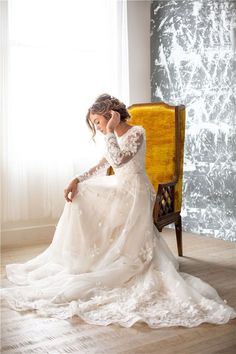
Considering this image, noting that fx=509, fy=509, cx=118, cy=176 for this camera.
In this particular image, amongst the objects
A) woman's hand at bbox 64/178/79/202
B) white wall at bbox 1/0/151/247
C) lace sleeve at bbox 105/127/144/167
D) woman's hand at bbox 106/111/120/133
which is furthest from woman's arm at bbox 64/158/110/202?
white wall at bbox 1/0/151/247

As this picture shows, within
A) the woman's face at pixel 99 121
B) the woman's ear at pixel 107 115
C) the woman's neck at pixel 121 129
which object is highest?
the woman's ear at pixel 107 115

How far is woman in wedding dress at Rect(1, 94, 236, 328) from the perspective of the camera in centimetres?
264

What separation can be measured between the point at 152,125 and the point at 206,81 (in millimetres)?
891

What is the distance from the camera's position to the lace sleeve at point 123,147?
323 centimetres

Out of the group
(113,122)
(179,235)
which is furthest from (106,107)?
(179,235)

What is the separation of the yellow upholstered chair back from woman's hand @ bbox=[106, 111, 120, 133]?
82 cm

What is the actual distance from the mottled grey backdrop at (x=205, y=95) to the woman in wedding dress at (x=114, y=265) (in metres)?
1.38

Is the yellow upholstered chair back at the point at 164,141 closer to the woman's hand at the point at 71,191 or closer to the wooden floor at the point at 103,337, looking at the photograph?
the woman's hand at the point at 71,191

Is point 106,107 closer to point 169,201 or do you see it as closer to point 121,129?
point 121,129

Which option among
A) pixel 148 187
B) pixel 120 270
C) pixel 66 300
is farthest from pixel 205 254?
pixel 66 300

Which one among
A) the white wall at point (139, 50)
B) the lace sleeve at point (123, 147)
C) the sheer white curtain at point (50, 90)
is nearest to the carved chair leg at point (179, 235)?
the lace sleeve at point (123, 147)

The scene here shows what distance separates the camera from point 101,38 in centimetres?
506

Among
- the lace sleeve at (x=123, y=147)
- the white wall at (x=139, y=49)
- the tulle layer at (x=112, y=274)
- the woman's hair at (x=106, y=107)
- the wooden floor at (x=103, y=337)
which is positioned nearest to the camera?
the wooden floor at (x=103, y=337)

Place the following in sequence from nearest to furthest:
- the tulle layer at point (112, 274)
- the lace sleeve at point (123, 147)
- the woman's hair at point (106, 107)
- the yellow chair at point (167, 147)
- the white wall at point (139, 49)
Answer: the tulle layer at point (112, 274)
the lace sleeve at point (123, 147)
the woman's hair at point (106, 107)
the yellow chair at point (167, 147)
the white wall at point (139, 49)
